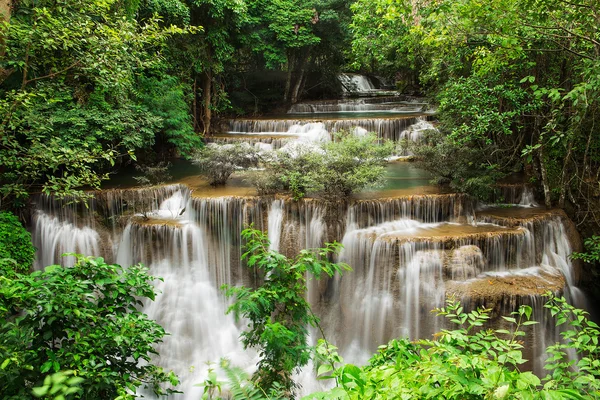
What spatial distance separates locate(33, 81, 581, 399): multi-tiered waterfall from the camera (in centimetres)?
761

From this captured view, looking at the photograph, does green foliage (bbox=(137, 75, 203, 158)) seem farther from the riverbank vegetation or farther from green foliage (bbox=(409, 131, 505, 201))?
green foliage (bbox=(409, 131, 505, 201))

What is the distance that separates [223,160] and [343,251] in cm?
415

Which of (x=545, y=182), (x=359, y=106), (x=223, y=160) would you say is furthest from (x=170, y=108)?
(x=545, y=182)

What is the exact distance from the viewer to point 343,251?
8.45 metres

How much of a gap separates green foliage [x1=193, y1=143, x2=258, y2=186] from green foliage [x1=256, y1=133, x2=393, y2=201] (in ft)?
3.68

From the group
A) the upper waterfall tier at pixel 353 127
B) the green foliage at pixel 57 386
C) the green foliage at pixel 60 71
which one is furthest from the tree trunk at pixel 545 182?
the green foliage at pixel 57 386

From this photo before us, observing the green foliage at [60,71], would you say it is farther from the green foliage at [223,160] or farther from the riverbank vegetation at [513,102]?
the riverbank vegetation at [513,102]

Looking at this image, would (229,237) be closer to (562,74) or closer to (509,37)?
(509,37)

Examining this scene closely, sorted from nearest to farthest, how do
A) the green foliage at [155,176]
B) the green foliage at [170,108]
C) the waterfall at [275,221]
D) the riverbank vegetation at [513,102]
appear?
1. the riverbank vegetation at [513,102]
2. the waterfall at [275,221]
3. the green foliage at [155,176]
4. the green foliage at [170,108]

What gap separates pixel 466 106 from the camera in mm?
8867

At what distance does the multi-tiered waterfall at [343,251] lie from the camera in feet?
25.0

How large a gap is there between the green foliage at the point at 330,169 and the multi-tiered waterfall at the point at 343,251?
1.16 feet

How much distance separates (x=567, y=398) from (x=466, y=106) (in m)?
8.17

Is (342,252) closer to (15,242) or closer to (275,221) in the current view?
(275,221)
